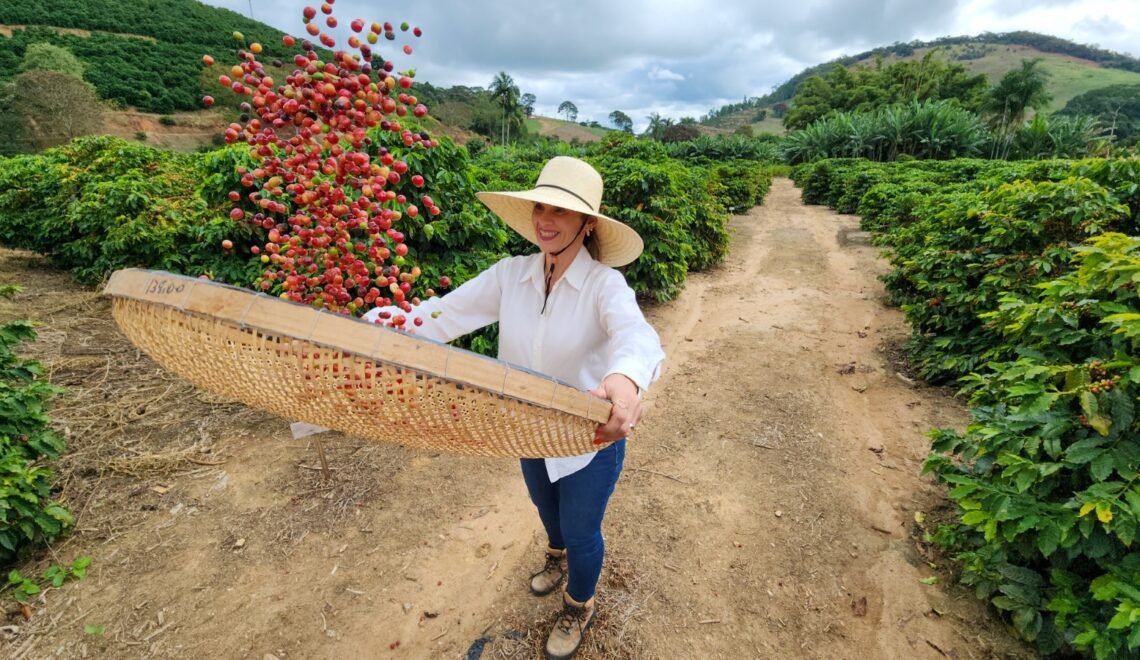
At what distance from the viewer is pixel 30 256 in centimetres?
927

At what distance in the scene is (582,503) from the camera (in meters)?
2.04

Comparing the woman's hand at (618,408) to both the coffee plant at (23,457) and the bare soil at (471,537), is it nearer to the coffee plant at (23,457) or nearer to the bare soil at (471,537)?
the bare soil at (471,537)

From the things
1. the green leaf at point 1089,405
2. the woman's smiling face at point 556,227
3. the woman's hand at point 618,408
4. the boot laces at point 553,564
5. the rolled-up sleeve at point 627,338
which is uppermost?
the woman's smiling face at point 556,227

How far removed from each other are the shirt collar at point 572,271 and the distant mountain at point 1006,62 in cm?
13530

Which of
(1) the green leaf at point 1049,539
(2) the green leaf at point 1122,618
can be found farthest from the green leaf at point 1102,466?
(2) the green leaf at point 1122,618

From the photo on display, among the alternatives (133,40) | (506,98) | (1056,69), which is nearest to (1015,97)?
(506,98)

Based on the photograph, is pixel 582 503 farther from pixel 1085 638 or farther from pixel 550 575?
pixel 1085 638

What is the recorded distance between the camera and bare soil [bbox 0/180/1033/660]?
8.55 ft

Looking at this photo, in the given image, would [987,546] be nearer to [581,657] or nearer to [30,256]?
[581,657]

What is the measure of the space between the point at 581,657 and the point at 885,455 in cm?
308

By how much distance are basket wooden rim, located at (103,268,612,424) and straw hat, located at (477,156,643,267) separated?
79 cm

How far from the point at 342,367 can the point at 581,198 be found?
106 cm

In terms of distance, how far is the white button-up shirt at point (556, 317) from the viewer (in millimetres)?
1810

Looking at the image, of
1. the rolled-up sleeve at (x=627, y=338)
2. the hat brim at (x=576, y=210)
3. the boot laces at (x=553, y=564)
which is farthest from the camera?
the boot laces at (x=553, y=564)
